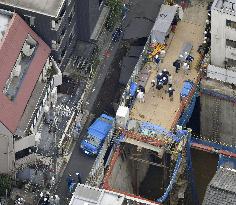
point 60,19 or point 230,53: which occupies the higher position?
point 230,53

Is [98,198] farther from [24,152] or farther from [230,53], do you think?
[230,53]

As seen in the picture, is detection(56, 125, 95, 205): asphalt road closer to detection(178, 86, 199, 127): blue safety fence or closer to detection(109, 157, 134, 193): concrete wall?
detection(109, 157, 134, 193): concrete wall

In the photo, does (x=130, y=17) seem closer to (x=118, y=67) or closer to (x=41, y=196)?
(x=118, y=67)

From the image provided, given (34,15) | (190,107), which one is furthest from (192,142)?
(34,15)

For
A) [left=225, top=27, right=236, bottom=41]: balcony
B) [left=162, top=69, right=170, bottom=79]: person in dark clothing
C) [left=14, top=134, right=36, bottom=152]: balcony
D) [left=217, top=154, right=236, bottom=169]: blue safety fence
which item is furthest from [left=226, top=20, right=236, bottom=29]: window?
[left=14, top=134, right=36, bottom=152]: balcony

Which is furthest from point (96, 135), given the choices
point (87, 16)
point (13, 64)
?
point (87, 16)
